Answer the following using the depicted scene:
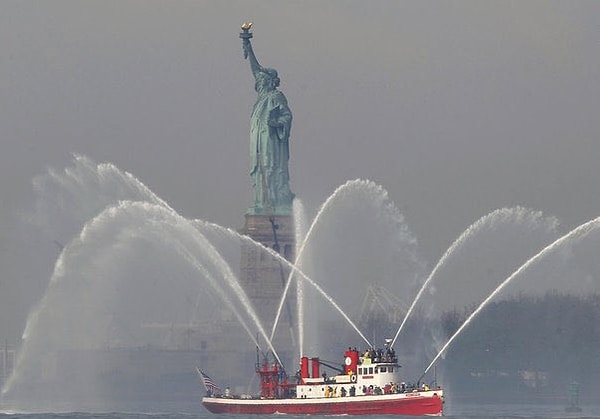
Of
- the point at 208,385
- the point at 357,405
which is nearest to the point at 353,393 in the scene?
the point at 357,405

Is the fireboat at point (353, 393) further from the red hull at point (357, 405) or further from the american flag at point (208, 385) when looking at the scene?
the american flag at point (208, 385)

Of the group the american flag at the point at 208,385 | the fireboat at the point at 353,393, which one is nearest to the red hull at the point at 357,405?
the fireboat at the point at 353,393

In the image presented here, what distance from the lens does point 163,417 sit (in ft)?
466

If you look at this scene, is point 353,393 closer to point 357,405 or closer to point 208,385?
point 357,405

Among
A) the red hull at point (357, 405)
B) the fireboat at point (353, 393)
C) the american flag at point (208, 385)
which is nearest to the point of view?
the red hull at point (357, 405)

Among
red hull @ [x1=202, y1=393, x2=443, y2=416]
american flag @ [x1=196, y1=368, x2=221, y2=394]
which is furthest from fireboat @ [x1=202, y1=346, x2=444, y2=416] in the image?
american flag @ [x1=196, y1=368, x2=221, y2=394]

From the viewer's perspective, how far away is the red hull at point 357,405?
135125 millimetres

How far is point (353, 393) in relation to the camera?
137m

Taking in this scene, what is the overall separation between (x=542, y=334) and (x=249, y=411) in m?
62.0

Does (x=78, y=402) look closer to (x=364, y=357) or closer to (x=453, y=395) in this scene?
(x=453, y=395)

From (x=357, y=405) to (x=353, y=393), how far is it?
1.10m

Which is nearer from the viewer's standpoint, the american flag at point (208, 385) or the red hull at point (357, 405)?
the red hull at point (357, 405)

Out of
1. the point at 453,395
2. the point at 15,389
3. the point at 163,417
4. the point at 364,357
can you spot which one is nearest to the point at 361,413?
the point at 364,357

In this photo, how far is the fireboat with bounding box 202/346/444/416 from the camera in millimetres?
135250
